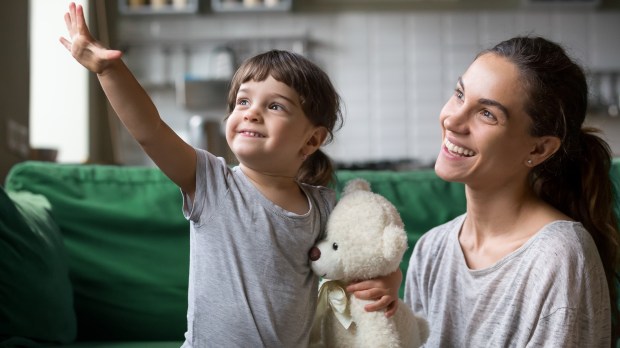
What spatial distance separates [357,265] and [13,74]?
7.05ft

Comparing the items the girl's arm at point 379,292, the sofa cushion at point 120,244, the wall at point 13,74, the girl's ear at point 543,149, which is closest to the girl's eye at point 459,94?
the girl's ear at point 543,149

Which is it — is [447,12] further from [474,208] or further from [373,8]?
[474,208]

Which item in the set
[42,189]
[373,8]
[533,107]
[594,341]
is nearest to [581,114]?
[533,107]

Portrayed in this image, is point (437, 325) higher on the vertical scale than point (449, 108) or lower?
lower

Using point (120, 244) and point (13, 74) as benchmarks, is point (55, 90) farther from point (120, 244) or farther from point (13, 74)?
point (120, 244)

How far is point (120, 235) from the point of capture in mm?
1798

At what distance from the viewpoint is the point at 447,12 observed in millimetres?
5152

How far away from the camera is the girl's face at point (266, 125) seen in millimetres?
1106

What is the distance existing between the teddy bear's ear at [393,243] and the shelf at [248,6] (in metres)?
4.02

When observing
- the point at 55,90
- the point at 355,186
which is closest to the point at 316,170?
the point at 355,186

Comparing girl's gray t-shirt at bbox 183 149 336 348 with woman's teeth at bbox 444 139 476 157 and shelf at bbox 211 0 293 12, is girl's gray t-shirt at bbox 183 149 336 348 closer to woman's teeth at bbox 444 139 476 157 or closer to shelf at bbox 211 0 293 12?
woman's teeth at bbox 444 139 476 157

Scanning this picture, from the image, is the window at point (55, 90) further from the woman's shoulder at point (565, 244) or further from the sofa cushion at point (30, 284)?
the woman's shoulder at point (565, 244)

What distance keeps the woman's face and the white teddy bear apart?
177mm

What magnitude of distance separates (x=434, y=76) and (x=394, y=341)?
413 centimetres
